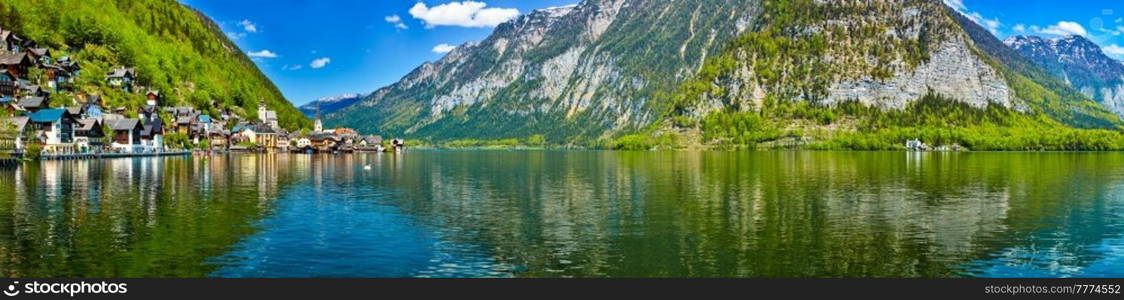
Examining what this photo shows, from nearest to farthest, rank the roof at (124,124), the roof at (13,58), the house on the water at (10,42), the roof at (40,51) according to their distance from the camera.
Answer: the roof at (13,58) → the roof at (124,124) → the house on the water at (10,42) → the roof at (40,51)

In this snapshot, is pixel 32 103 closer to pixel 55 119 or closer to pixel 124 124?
pixel 55 119

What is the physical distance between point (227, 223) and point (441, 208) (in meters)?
16.4

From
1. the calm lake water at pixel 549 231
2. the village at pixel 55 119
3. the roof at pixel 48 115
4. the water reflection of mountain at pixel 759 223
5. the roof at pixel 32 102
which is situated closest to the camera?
the calm lake water at pixel 549 231

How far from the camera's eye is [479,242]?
43750mm

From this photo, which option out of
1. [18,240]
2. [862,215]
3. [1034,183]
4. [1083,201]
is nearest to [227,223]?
[18,240]

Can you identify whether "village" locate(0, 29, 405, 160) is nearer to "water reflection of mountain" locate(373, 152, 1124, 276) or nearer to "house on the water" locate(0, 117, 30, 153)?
"house on the water" locate(0, 117, 30, 153)

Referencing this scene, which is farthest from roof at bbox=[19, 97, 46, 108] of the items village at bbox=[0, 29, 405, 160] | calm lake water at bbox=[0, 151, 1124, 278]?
calm lake water at bbox=[0, 151, 1124, 278]

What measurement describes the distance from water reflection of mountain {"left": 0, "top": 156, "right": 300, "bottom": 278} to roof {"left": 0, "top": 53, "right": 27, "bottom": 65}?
9960cm

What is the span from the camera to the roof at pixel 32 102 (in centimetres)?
15950

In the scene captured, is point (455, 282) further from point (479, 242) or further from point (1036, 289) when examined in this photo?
point (1036, 289)

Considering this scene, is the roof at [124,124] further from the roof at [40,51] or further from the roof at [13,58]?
the roof at [40,51]

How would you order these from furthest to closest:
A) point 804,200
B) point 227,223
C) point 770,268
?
1. point 804,200
2. point 227,223
3. point 770,268

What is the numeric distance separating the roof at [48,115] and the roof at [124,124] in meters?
24.6

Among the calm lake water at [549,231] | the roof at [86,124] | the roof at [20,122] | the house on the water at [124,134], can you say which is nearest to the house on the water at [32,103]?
the roof at [86,124]
